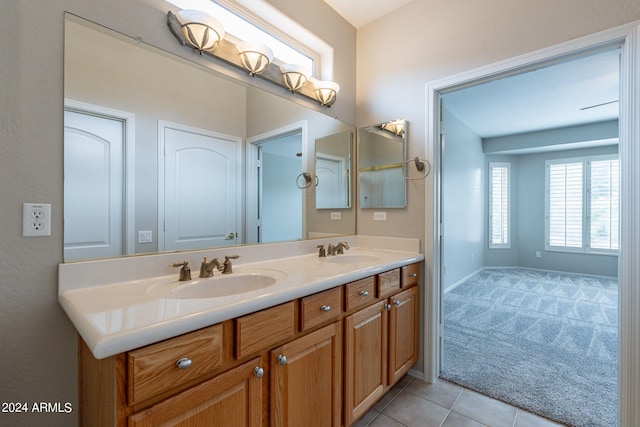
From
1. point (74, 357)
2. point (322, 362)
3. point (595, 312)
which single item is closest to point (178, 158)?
point (74, 357)

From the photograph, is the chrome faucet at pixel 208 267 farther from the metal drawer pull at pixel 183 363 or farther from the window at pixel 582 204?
the window at pixel 582 204

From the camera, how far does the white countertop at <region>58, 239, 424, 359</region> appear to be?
705 mm

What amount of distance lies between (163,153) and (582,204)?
6579mm

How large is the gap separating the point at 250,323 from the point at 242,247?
680 millimetres

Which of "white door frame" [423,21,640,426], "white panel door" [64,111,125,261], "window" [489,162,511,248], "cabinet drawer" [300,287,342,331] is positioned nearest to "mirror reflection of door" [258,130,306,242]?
"cabinet drawer" [300,287,342,331]

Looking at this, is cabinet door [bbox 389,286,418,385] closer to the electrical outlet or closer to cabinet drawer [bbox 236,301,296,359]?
cabinet drawer [bbox 236,301,296,359]

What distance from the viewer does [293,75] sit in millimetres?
1865

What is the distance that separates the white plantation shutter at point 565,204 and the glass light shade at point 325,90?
213 inches

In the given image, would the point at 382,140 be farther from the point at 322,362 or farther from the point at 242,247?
the point at 322,362

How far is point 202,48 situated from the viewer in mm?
1416

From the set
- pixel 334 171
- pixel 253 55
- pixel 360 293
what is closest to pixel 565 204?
pixel 334 171

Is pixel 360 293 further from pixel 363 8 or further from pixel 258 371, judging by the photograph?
pixel 363 8

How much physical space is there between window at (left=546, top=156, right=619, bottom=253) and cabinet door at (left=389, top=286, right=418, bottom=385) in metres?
5.07

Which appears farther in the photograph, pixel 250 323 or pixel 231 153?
pixel 231 153
